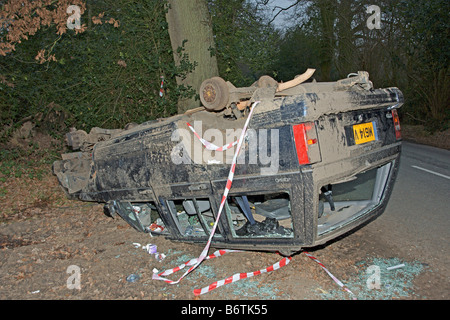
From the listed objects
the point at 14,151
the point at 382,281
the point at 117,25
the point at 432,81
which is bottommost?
the point at 382,281

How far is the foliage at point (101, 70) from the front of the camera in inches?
344

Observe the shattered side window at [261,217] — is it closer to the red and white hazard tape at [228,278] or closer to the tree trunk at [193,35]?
the red and white hazard tape at [228,278]

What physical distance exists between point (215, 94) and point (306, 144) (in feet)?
3.88

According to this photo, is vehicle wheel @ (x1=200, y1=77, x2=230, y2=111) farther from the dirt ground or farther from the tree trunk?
the tree trunk

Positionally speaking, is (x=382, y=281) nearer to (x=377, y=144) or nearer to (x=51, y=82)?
(x=377, y=144)

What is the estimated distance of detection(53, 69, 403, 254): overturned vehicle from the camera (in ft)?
10.7

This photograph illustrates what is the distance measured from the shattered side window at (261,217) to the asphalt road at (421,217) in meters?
1.45

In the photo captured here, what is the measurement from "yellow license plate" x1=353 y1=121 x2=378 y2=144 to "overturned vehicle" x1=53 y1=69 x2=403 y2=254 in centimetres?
1

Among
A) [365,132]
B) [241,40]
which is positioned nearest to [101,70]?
[241,40]

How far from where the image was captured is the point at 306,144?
3182 mm

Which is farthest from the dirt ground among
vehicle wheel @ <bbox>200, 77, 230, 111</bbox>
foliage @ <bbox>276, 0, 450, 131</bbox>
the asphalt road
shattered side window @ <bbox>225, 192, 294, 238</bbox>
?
foliage @ <bbox>276, 0, 450, 131</bbox>
